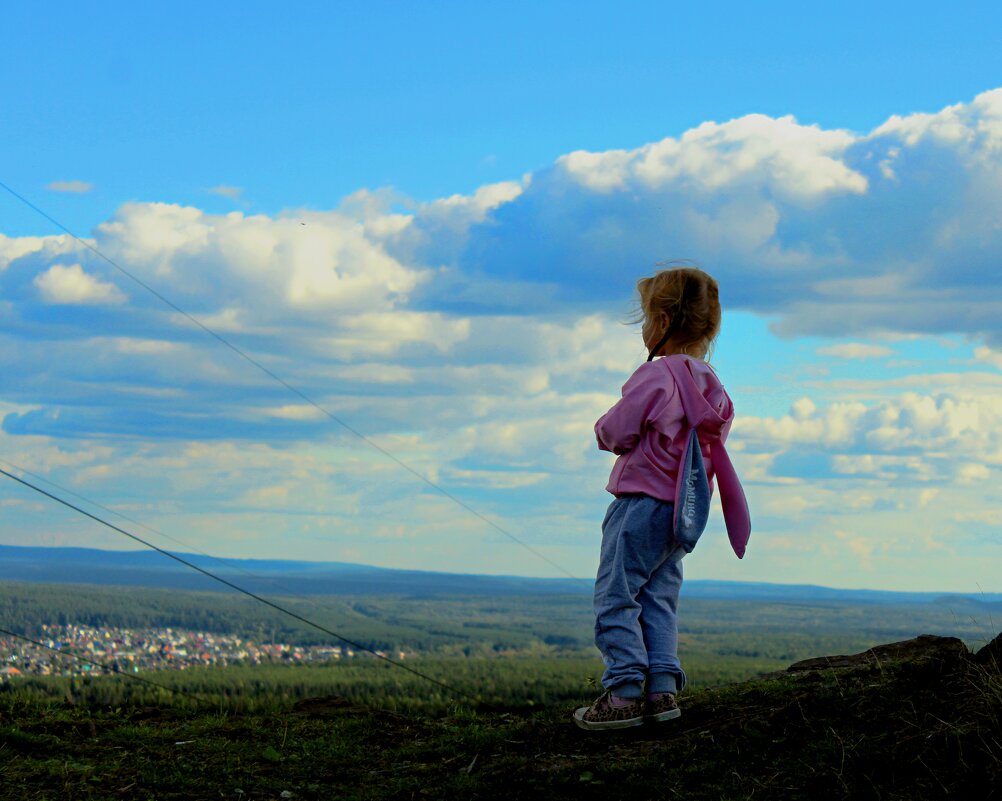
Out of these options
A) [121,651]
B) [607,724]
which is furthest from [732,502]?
[121,651]

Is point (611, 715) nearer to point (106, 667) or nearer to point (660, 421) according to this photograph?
point (660, 421)

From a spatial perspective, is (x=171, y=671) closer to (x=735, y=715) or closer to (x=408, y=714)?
(x=408, y=714)

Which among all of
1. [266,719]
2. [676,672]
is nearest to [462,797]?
[676,672]

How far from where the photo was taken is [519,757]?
6.40m

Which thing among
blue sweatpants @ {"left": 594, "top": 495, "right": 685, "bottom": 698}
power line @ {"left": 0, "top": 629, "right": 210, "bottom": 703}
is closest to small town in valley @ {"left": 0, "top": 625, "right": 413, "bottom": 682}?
power line @ {"left": 0, "top": 629, "right": 210, "bottom": 703}

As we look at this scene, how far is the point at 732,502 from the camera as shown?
7.02m

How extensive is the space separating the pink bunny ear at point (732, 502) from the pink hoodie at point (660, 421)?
158 millimetres

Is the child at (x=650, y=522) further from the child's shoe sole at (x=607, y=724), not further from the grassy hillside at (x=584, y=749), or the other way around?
the grassy hillside at (x=584, y=749)

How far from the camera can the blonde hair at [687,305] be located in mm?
6984

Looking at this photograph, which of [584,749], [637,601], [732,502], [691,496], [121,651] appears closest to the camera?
[584,749]

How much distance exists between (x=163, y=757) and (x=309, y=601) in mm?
1585

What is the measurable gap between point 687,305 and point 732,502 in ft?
3.98

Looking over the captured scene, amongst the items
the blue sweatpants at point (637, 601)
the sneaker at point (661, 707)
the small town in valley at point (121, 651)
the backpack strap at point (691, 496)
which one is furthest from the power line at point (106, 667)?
the backpack strap at point (691, 496)

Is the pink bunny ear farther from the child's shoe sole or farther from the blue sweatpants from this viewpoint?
the child's shoe sole
